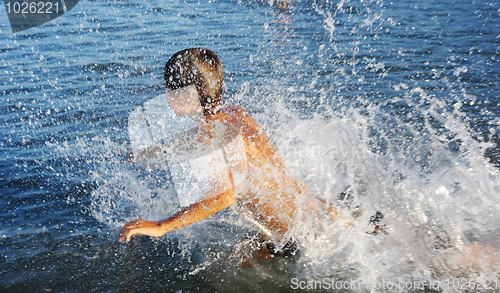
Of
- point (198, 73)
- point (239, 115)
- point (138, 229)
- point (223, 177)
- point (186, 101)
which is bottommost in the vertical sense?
point (138, 229)

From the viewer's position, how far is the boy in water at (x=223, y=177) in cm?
252

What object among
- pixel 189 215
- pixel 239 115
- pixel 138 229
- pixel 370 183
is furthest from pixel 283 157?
pixel 138 229

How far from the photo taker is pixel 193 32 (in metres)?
10.4

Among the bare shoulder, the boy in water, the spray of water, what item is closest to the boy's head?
the boy in water

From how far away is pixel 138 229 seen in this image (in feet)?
7.85

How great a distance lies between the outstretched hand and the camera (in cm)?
238

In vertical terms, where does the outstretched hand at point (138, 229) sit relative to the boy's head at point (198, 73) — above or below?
below

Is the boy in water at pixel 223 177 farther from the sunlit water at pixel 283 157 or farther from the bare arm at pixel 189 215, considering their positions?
the sunlit water at pixel 283 157

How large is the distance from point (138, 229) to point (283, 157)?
2.32 metres

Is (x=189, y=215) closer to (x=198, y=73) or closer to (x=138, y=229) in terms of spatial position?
(x=138, y=229)

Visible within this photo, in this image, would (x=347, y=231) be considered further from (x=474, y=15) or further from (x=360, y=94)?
(x=474, y=15)

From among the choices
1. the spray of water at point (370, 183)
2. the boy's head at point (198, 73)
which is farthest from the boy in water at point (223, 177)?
the spray of water at point (370, 183)

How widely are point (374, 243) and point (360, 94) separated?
13.1 ft

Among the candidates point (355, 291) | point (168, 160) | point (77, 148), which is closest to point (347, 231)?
point (355, 291)
